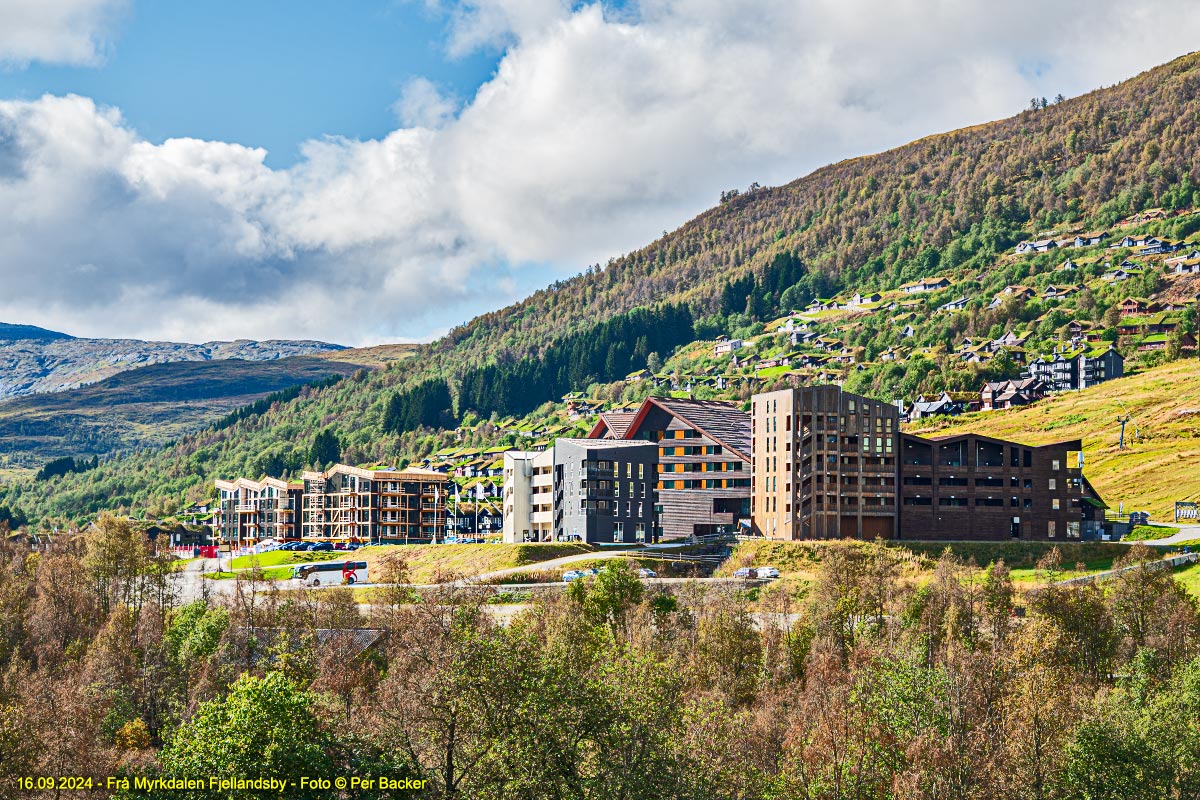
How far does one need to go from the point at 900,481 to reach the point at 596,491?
127 feet

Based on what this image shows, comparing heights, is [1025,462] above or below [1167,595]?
above

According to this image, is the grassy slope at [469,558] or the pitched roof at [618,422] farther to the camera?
the pitched roof at [618,422]

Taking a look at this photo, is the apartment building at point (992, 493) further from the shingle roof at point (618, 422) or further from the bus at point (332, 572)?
the bus at point (332, 572)

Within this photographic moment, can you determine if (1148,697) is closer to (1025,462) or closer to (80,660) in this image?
(1025,462)

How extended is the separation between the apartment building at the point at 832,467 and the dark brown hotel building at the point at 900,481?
0.12 meters

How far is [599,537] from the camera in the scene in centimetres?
16662

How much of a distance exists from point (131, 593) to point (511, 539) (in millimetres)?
59391

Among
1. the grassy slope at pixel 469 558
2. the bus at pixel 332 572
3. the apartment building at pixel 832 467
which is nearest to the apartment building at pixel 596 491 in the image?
the grassy slope at pixel 469 558

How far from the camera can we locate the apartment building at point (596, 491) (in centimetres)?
16750

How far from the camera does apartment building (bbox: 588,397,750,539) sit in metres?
172

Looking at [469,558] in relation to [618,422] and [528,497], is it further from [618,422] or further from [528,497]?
[618,422]

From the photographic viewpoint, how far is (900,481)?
155500 millimetres

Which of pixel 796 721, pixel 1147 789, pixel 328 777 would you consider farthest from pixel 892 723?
pixel 328 777

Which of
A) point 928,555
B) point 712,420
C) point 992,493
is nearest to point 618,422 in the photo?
point 712,420
